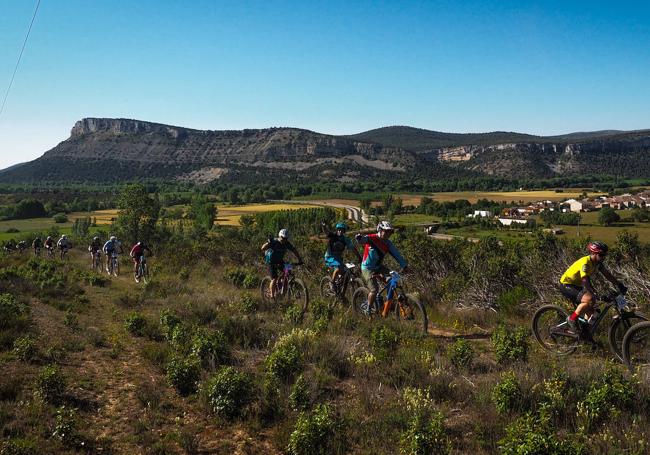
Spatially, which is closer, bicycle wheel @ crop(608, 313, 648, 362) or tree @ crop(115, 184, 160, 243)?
bicycle wheel @ crop(608, 313, 648, 362)

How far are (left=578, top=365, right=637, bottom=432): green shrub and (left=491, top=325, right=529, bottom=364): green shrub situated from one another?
1.66 m

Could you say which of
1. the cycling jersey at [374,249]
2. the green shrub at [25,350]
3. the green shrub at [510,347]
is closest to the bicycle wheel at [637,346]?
the green shrub at [510,347]

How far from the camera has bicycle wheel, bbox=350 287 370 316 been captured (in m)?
9.10

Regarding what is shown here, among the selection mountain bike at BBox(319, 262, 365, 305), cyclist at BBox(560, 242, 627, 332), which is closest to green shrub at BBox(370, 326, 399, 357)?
mountain bike at BBox(319, 262, 365, 305)

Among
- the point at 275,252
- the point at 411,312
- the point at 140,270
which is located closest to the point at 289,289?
the point at 275,252

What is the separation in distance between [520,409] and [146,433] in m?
4.07

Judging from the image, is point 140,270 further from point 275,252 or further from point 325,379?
point 325,379

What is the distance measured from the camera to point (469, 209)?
121 m

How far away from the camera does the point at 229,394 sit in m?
5.53

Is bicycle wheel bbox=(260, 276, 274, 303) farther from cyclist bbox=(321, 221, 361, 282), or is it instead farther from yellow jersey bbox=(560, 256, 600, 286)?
yellow jersey bbox=(560, 256, 600, 286)

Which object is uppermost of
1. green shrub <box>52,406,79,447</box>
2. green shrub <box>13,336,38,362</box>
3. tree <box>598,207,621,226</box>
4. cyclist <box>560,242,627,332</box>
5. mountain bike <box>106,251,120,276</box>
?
cyclist <box>560,242,627,332</box>

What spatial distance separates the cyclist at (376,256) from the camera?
8.54 metres

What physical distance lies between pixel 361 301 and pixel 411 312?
4.72 feet

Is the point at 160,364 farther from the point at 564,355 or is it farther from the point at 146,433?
the point at 564,355
